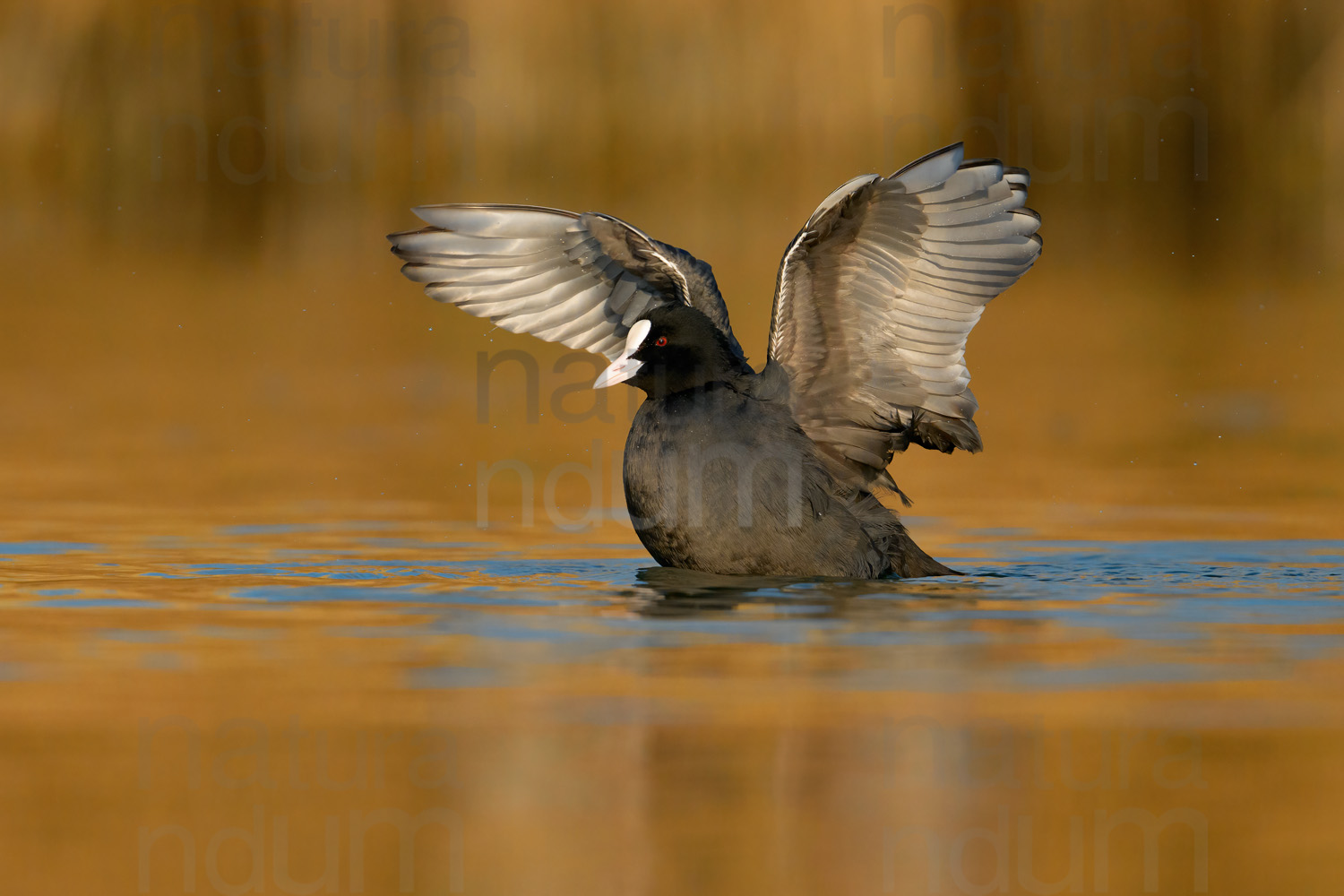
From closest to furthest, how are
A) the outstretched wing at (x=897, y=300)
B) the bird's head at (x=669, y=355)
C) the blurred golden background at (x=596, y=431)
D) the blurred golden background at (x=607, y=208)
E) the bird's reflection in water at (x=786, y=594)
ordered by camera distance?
the blurred golden background at (x=596, y=431), the bird's reflection in water at (x=786, y=594), the outstretched wing at (x=897, y=300), the bird's head at (x=669, y=355), the blurred golden background at (x=607, y=208)

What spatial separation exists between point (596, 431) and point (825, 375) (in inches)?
169

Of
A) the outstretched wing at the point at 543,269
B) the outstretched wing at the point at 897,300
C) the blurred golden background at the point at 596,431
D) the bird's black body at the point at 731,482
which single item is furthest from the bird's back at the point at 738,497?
the outstretched wing at the point at 543,269

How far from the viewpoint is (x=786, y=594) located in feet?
23.4

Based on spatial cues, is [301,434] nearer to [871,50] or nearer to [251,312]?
[251,312]

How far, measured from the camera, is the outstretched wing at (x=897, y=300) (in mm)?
7363

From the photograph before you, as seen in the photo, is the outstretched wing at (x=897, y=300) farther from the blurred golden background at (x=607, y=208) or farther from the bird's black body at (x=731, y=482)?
the blurred golden background at (x=607, y=208)

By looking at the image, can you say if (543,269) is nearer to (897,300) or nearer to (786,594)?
(897,300)

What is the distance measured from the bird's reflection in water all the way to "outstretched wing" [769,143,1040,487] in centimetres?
71

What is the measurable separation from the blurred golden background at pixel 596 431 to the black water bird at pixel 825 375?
Result: 587mm

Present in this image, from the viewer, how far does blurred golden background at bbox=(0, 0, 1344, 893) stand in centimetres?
432

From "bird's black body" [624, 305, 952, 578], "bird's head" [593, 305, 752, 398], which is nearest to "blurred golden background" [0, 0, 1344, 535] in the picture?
"bird's black body" [624, 305, 952, 578]

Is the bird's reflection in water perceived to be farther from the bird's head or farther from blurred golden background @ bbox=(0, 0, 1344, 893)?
the bird's head

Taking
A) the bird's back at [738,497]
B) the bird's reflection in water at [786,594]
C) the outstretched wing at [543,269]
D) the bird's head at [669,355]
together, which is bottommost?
A: the bird's reflection in water at [786,594]

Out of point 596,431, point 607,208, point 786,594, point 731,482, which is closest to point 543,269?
point 731,482
